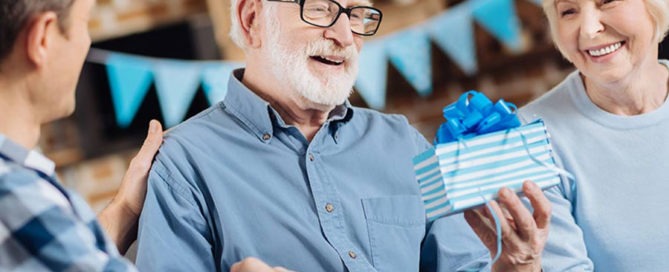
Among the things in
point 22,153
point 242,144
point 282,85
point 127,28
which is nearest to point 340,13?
point 282,85

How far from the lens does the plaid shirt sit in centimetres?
87

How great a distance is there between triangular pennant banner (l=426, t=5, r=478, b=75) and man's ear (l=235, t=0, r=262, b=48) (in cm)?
204

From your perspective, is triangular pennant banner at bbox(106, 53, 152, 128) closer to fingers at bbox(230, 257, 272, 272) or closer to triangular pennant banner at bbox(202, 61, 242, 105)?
triangular pennant banner at bbox(202, 61, 242, 105)

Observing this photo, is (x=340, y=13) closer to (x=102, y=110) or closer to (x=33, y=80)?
(x=33, y=80)

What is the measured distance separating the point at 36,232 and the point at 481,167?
619 mm

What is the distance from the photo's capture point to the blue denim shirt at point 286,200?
133 centimetres

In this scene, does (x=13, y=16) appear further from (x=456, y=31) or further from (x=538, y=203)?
(x=456, y=31)

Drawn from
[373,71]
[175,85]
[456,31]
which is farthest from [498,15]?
[175,85]

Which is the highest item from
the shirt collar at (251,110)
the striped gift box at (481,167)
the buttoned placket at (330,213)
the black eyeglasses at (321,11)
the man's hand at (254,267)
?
the black eyeglasses at (321,11)

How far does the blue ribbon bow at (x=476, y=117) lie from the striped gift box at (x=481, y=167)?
2cm

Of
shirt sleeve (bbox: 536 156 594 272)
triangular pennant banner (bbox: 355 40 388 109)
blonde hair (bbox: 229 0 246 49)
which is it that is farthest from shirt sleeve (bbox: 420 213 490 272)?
triangular pennant banner (bbox: 355 40 388 109)

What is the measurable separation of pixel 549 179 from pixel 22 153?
71 centimetres

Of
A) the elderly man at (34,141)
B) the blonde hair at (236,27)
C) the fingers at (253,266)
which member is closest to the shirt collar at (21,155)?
the elderly man at (34,141)

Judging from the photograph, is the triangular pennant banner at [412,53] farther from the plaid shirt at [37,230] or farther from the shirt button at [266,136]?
the plaid shirt at [37,230]
